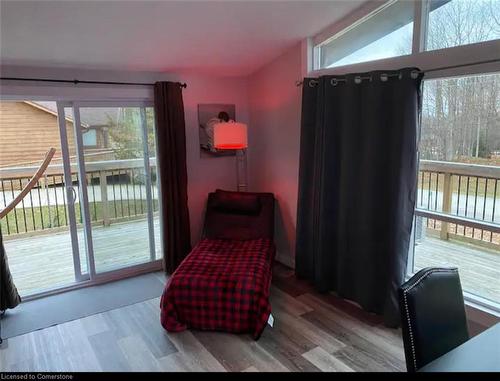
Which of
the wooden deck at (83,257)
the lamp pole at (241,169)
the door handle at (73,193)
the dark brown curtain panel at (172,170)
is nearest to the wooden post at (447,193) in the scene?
the lamp pole at (241,169)

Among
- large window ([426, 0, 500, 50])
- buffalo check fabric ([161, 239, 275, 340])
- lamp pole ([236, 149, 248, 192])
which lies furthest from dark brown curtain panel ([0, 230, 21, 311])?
large window ([426, 0, 500, 50])

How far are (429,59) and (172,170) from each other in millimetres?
2421

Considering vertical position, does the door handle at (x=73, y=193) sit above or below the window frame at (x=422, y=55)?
below

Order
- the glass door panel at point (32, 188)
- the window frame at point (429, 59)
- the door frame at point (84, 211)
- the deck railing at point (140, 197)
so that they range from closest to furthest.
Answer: the window frame at point (429, 59), the deck railing at point (140, 197), the door frame at point (84, 211), the glass door panel at point (32, 188)

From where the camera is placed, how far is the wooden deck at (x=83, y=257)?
3.60 m

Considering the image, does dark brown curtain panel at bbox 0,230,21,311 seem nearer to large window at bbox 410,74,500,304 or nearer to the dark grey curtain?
the dark grey curtain

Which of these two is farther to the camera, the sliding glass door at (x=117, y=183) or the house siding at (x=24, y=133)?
the house siding at (x=24, y=133)

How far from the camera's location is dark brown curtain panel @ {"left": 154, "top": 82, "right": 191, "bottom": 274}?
3.53 metres

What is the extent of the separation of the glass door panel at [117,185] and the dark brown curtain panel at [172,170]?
24 centimetres

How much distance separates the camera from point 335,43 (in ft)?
10.7

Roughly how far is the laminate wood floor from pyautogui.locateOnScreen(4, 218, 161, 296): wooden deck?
832 mm

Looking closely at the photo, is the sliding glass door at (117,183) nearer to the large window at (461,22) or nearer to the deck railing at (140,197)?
the deck railing at (140,197)

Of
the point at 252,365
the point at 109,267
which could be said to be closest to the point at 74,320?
the point at 109,267

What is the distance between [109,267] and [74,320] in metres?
0.85
